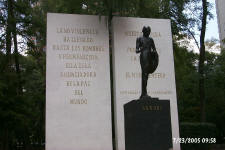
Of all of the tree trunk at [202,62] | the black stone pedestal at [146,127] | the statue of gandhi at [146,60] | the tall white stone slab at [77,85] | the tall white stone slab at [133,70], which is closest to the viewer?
the black stone pedestal at [146,127]

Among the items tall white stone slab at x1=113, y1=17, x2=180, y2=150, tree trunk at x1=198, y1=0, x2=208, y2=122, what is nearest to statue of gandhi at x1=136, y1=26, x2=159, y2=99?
tall white stone slab at x1=113, y1=17, x2=180, y2=150

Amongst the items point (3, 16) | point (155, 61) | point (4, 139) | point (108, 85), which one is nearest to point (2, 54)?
point (3, 16)

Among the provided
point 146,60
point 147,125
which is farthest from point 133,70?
point 147,125

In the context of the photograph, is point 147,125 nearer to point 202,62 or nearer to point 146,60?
point 146,60

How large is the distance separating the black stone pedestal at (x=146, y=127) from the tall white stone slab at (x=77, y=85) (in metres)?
4.65

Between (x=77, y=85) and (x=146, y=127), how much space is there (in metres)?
5.20

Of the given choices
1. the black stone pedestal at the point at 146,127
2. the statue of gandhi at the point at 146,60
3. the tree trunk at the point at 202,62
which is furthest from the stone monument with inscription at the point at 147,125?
the tree trunk at the point at 202,62

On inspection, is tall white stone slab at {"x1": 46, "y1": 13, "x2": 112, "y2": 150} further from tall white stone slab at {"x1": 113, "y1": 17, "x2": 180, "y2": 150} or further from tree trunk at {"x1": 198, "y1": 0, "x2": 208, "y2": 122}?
tree trunk at {"x1": 198, "y1": 0, "x2": 208, "y2": 122}

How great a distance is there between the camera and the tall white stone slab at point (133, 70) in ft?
41.7

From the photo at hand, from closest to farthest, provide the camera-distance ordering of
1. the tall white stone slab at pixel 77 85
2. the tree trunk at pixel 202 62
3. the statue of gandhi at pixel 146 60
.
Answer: the statue of gandhi at pixel 146 60 → the tall white stone slab at pixel 77 85 → the tree trunk at pixel 202 62

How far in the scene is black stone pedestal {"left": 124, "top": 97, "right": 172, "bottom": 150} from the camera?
7.74 metres

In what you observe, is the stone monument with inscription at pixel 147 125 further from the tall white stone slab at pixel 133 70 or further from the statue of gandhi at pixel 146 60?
the tall white stone slab at pixel 133 70

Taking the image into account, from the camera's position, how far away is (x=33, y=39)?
17812 millimetres

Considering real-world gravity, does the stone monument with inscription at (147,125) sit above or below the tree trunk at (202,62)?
below
